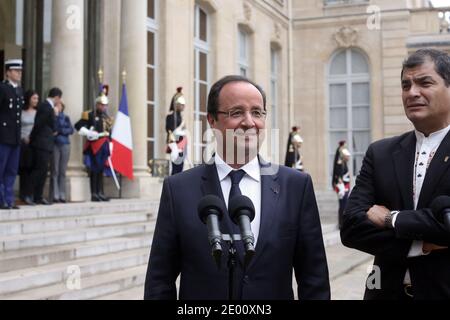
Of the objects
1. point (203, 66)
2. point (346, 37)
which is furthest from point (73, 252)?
point (346, 37)

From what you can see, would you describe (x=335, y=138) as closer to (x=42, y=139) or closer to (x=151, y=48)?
(x=151, y=48)

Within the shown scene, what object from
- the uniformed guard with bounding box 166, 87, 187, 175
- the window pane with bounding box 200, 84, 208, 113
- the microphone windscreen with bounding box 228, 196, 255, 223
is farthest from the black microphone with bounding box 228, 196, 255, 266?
the window pane with bounding box 200, 84, 208, 113

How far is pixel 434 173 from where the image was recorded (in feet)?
8.71

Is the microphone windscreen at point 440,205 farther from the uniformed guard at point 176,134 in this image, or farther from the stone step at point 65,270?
the uniformed guard at point 176,134

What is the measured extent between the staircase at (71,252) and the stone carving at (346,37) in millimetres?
15492

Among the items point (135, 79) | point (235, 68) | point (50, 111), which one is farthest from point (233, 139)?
point (235, 68)

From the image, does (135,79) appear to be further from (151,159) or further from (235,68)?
(235,68)

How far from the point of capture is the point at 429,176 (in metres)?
2.66

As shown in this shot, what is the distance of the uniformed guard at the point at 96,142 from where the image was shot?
11.1m

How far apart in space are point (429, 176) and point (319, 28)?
22147 mm

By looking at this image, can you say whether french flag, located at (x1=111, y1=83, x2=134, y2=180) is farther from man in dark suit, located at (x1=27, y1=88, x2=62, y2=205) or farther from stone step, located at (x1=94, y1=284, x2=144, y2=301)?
stone step, located at (x1=94, y1=284, x2=144, y2=301)

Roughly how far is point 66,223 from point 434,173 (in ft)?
22.1

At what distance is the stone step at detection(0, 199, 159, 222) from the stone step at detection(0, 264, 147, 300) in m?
1.67

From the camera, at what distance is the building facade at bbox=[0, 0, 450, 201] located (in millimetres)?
13258
